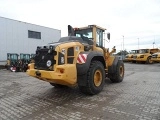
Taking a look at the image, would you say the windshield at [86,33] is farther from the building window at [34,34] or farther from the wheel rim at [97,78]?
the building window at [34,34]

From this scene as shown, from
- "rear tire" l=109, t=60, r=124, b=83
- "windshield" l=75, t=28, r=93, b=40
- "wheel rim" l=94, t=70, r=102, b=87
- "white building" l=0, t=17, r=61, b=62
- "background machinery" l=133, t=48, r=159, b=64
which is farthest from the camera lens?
"background machinery" l=133, t=48, r=159, b=64

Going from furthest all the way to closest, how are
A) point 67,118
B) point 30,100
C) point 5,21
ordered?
point 5,21 → point 30,100 → point 67,118

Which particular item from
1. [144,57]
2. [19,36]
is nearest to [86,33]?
[19,36]

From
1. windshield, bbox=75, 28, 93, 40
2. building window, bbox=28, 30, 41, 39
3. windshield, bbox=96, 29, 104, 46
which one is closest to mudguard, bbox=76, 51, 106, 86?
windshield, bbox=75, 28, 93, 40

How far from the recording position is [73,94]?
6.36 m

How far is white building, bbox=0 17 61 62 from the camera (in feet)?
62.0

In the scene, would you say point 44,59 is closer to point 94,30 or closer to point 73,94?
point 73,94

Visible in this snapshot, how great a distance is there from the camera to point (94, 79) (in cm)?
623

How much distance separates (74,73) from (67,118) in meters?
1.50

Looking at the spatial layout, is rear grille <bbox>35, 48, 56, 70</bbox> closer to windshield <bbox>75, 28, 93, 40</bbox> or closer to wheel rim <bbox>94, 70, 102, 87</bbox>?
wheel rim <bbox>94, 70, 102, 87</bbox>

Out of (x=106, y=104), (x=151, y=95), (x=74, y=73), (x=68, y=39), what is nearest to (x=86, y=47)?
Answer: (x=68, y=39)

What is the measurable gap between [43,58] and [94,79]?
68.4 inches

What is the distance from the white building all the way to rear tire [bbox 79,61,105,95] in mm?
14573

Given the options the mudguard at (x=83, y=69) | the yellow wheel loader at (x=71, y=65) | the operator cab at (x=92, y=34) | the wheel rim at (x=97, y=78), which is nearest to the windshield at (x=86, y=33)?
the operator cab at (x=92, y=34)
